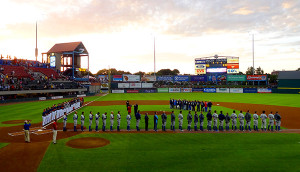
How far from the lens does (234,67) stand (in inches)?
2761

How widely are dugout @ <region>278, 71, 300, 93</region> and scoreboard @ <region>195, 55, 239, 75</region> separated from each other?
14380 mm

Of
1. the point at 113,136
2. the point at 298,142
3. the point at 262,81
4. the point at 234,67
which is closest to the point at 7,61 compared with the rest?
the point at 113,136

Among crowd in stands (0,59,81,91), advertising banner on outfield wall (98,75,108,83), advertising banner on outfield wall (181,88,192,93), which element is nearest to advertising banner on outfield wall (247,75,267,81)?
advertising banner on outfield wall (181,88,192,93)

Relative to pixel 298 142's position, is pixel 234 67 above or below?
above

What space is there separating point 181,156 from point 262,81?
239ft

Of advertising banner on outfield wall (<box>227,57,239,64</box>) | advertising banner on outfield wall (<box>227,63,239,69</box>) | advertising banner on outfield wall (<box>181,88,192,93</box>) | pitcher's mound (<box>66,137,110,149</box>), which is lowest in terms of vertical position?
pitcher's mound (<box>66,137,110,149</box>)

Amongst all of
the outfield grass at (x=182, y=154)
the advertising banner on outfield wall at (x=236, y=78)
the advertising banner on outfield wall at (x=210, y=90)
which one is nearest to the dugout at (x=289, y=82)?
the advertising banner on outfield wall at (x=236, y=78)

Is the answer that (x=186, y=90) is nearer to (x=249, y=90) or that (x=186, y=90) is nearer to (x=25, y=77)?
(x=249, y=90)

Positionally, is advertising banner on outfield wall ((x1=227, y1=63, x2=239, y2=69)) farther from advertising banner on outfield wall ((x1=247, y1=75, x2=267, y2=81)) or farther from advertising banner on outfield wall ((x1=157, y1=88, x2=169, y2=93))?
advertising banner on outfield wall ((x1=157, y1=88, x2=169, y2=93))

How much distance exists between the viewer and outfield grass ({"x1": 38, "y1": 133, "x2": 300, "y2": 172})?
9016 mm

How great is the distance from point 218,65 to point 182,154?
65.1m

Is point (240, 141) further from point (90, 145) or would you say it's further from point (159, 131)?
point (90, 145)

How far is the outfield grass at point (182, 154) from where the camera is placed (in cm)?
902

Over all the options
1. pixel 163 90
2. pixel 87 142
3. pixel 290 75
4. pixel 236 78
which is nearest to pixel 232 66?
pixel 236 78
